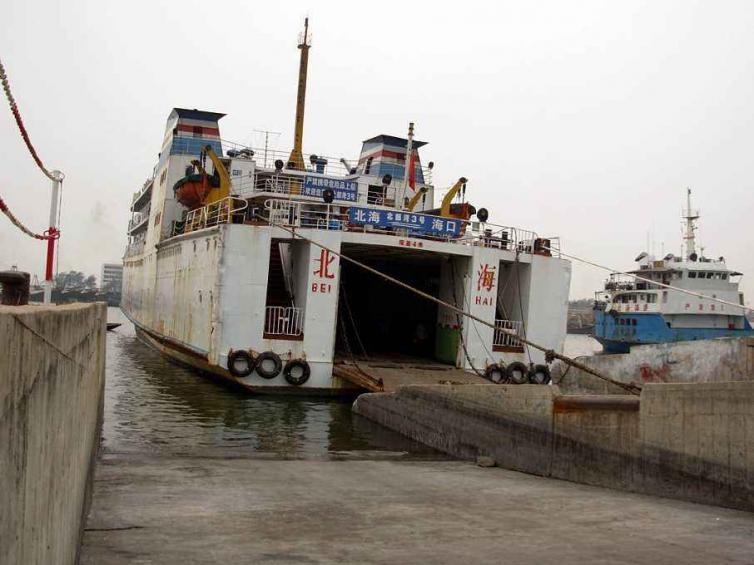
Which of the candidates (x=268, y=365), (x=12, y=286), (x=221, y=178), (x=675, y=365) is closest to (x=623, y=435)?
(x=12, y=286)

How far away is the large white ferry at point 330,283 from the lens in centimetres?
1566

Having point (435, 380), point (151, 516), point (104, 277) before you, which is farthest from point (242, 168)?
point (104, 277)

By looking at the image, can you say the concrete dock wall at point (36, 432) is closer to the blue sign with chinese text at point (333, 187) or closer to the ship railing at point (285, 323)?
the ship railing at point (285, 323)

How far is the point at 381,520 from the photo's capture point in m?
6.04

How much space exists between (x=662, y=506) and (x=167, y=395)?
41.0 feet

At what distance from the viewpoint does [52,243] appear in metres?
8.05

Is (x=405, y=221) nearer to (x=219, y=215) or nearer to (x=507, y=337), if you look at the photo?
(x=507, y=337)

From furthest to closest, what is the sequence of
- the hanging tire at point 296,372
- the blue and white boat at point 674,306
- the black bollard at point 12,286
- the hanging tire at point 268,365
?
the blue and white boat at point 674,306, the hanging tire at point 296,372, the hanging tire at point 268,365, the black bollard at point 12,286

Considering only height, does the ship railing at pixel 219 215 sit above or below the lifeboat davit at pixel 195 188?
below

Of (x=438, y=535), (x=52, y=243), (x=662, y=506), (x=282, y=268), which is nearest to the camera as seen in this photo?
(x=438, y=535)

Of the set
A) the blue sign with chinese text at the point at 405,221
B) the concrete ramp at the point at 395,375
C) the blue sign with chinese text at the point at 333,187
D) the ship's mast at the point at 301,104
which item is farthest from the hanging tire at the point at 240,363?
the ship's mast at the point at 301,104

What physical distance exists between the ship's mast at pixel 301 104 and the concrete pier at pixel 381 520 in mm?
17755

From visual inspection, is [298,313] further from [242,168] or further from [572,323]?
[572,323]

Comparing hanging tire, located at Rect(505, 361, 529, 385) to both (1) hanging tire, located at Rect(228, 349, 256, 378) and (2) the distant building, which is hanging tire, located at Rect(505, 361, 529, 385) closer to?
(1) hanging tire, located at Rect(228, 349, 256, 378)
